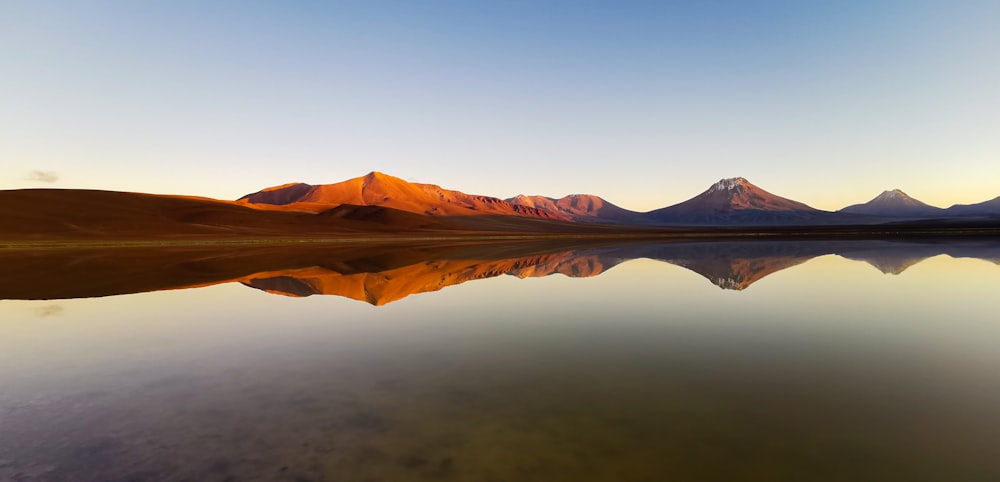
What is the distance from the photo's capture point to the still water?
4984mm

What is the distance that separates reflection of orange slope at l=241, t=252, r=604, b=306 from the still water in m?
2.45

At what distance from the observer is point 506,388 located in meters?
7.39

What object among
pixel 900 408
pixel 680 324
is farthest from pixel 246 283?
pixel 900 408

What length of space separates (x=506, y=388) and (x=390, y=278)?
17.4m

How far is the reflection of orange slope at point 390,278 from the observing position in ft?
62.2

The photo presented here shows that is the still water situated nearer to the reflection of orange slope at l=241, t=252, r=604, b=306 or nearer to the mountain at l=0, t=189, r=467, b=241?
the reflection of orange slope at l=241, t=252, r=604, b=306

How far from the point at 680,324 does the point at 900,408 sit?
243 inches

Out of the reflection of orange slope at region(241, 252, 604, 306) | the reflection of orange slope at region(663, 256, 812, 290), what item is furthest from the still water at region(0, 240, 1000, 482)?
the reflection of orange slope at region(663, 256, 812, 290)

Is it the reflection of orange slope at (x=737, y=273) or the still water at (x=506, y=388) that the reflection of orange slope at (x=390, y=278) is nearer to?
the still water at (x=506, y=388)

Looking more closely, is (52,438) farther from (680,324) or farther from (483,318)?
(680,324)

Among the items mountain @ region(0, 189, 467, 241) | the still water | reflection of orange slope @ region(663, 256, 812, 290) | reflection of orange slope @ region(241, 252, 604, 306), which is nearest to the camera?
the still water

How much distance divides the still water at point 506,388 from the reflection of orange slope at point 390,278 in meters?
2.45

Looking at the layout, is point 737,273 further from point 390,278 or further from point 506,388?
point 506,388

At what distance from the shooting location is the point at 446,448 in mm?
5297
